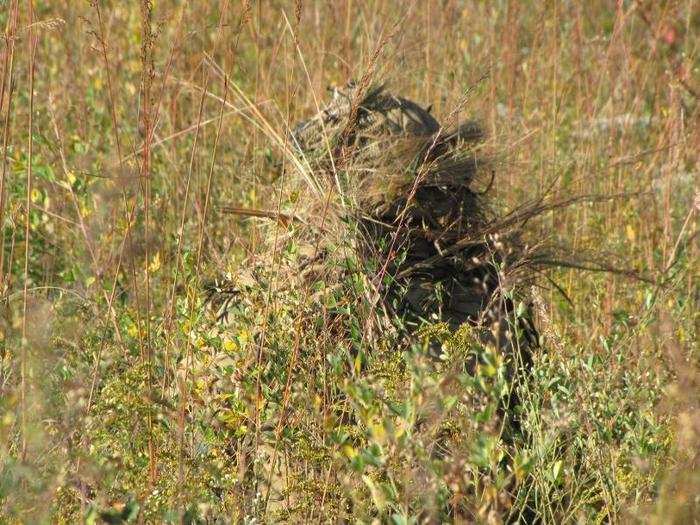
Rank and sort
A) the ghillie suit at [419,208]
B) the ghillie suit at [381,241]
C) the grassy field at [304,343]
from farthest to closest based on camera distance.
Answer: the ghillie suit at [419,208] → the ghillie suit at [381,241] → the grassy field at [304,343]

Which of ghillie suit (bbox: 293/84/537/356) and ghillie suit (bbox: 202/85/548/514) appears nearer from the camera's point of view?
ghillie suit (bbox: 202/85/548/514)

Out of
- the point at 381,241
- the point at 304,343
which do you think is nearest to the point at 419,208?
the point at 381,241

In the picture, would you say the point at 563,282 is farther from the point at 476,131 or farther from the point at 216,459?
the point at 216,459

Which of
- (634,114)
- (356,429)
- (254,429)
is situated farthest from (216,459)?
(634,114)

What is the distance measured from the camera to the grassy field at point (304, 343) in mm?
1964

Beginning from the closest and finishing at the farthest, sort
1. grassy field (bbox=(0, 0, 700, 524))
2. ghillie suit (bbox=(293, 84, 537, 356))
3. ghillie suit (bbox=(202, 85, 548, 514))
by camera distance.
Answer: grassy field (bbox=(0, 0, 700, 524)) < ghillie suit (bbox=(202, 85, 548, 514)) < ghillie suit (bbox=(293, 84, 537, 356))

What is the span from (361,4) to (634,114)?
1154 millimetres

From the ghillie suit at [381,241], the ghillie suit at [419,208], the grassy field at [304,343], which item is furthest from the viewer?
the ghillie suit at [419,208]

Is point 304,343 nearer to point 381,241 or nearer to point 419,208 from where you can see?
point 381,241

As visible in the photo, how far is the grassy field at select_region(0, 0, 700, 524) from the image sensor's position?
1964 mm

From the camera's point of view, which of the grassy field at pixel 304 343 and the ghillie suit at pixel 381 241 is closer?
the grassy field at pixel 304 343

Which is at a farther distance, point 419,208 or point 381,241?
point 419,208

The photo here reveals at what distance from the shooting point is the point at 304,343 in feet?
8.07

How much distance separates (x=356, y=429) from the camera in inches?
86.4
